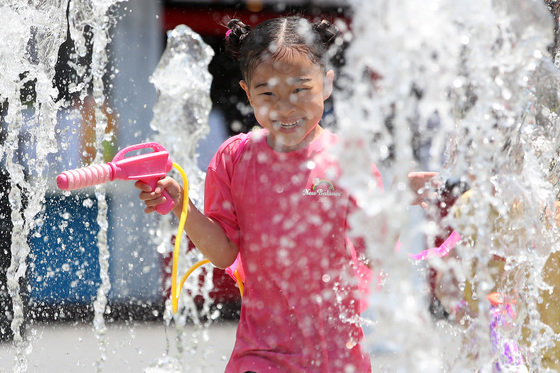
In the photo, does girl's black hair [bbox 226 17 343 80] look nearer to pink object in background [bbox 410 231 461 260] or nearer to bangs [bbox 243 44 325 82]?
bangs [bbox 243 44 325 82]

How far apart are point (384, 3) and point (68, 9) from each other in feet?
7.91

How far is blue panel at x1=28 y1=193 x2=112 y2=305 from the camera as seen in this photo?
543cm

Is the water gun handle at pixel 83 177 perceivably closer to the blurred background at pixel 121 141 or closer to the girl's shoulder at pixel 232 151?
the girl's shoulder at pixel 232 151

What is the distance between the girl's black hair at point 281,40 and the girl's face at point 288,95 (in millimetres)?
28

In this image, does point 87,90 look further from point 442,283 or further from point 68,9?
point 442,283

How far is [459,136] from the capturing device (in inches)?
81.6

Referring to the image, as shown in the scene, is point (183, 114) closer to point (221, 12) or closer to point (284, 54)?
point (221, 12)

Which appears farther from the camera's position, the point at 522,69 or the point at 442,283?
the point at 442,283

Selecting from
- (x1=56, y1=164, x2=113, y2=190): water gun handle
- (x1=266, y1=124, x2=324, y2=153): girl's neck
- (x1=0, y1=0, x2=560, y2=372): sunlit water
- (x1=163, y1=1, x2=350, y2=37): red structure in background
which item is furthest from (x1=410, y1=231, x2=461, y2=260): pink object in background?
(x1=163, y1=1, x2=350, y2=37): red structure in background

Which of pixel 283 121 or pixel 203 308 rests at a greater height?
pixel 283 121

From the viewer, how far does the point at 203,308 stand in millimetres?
6430

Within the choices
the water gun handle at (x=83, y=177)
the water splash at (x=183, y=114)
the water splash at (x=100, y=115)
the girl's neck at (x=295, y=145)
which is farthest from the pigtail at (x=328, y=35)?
the water splash at (x=183, y=114)

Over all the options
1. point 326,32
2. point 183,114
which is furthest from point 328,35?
point 183,114

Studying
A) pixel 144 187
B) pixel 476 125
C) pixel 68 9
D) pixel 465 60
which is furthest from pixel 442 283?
pixel 68 9
